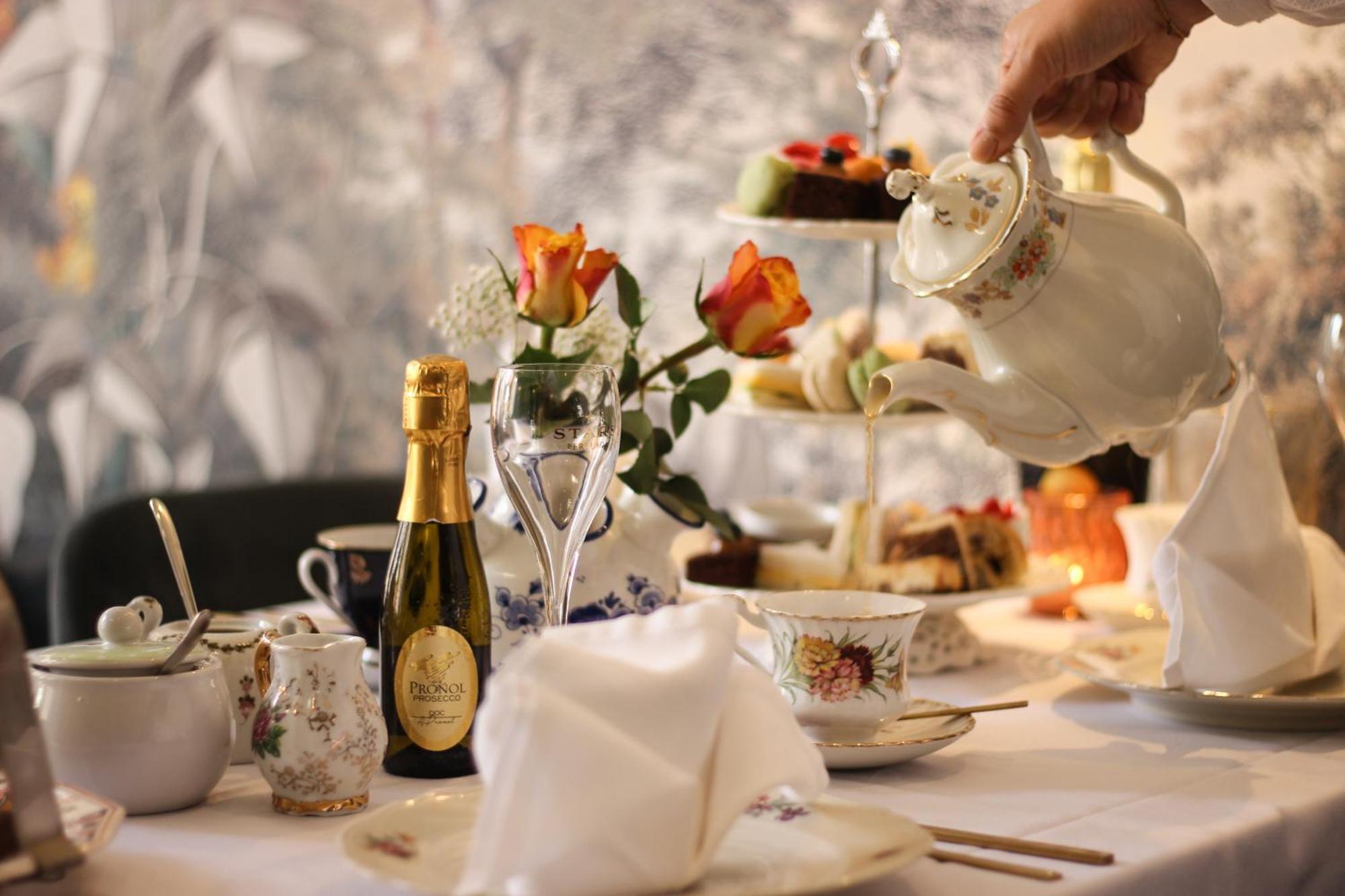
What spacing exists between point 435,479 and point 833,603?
0.88 feet

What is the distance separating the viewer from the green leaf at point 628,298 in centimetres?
100

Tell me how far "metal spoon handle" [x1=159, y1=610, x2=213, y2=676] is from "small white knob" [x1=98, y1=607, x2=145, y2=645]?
0.16ft

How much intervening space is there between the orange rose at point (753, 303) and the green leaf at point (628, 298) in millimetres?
57

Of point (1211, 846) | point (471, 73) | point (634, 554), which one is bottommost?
point (1211, 846)

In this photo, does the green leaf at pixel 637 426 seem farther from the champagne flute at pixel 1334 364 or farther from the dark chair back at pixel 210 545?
the dark chair back at pixel 210 545

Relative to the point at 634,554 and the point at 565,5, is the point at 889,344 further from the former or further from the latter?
the point at 565,5

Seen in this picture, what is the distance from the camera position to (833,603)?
35.1 inches

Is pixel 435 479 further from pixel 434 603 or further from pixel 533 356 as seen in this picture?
pixel 533 356

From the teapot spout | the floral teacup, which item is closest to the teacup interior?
the floral teacup

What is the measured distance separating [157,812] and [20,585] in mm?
2053

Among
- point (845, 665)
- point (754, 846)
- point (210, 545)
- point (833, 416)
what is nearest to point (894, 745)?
point (845, 665)

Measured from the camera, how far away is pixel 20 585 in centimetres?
257

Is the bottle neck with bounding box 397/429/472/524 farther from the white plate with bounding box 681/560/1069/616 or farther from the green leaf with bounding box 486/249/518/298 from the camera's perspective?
the white plate with bounding box 681/560/1069/616

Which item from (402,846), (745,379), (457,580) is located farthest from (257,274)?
(402,846)
